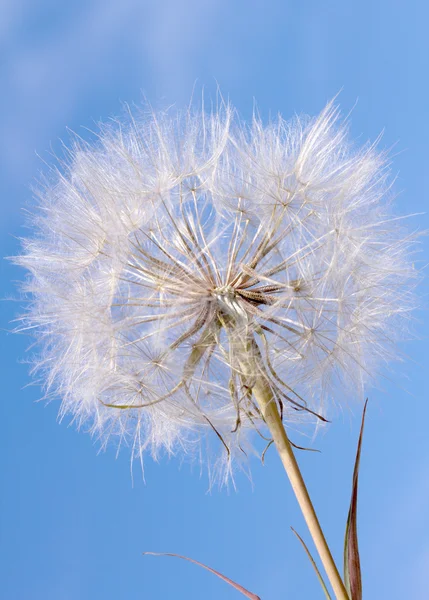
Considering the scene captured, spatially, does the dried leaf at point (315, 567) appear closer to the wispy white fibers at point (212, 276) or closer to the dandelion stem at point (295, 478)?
the dandelion stem at point (295, 478)

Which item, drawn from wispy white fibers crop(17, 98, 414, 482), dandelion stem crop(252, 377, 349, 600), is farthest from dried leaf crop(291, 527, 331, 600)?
wispy white fibers crop(17, 98, 414, 482)

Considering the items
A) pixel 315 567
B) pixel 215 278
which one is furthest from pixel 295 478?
pixel 215 278

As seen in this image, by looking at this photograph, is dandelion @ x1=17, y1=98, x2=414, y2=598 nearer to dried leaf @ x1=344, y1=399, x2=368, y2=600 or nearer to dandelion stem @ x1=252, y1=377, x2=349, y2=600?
dandelion stem @ x1=252, y1=377, x2=349, y2=600

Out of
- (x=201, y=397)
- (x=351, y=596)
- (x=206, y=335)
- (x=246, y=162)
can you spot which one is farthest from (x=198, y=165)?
(x=351, y=596)

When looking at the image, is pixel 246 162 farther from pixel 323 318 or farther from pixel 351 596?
pixel 351 596

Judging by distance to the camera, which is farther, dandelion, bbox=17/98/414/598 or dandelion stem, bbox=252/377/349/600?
dandelion, bbox=17/98/414/598

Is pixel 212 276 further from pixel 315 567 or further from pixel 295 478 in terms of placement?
pixel 315 567
